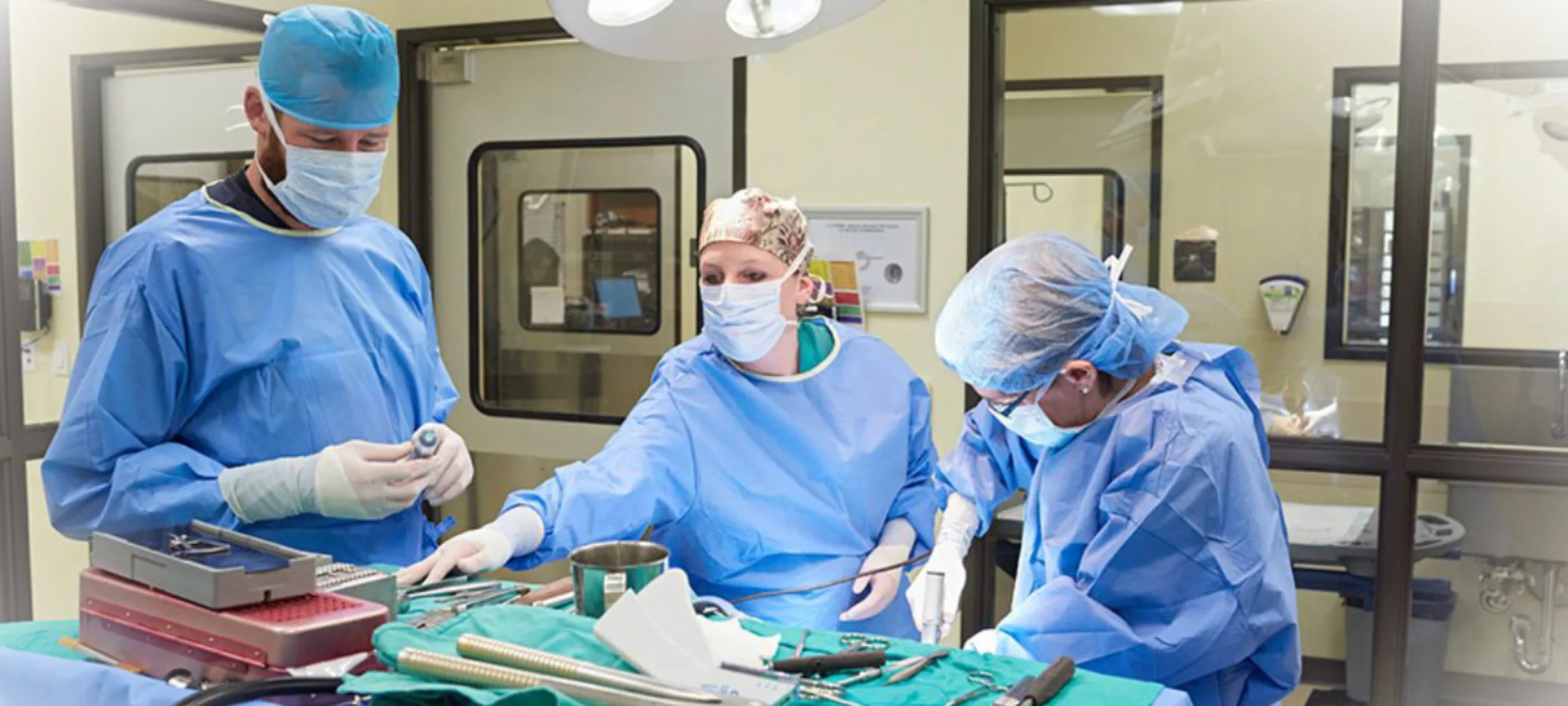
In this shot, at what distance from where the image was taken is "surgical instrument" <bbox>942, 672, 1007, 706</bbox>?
1.26m

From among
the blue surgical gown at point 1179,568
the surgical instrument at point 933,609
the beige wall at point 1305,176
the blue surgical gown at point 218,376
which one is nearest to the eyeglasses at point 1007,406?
the blue surgical gown at point 1179,568

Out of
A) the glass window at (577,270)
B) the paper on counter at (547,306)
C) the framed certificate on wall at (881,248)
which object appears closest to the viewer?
the framed certificate on wall at (881,248)

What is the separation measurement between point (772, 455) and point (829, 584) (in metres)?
0.29

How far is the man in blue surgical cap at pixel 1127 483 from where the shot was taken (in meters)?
1.55

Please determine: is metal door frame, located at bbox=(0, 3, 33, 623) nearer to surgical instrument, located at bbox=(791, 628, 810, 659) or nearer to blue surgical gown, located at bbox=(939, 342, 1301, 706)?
surgical instrument, located at bbox=(791, 628, 810, 659)

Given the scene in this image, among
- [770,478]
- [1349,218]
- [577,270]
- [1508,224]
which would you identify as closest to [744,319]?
[770,478]

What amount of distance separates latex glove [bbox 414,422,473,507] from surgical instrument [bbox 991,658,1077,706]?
3.22 ft

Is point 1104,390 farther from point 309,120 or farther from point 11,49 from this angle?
point 11,49

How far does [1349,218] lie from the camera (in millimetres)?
3041

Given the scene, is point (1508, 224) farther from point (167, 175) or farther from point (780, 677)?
point (167, 175)

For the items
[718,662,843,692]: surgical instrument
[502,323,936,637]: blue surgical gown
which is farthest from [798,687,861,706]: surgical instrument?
[502,323,936,637]: blue surgical gown

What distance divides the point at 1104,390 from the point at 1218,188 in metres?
1.59

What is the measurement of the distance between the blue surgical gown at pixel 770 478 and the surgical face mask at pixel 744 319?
0.16ft

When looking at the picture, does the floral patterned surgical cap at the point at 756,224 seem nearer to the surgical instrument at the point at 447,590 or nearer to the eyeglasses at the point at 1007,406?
the eyeglasses at the point at 1007,406
